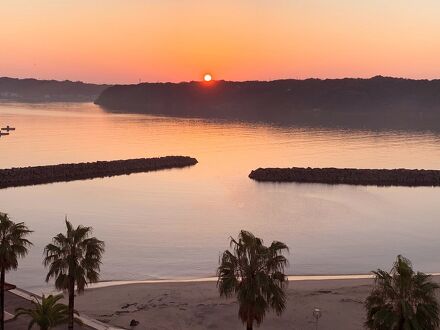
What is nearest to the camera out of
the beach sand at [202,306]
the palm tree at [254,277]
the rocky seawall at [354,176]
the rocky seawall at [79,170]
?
the palm tree at [254,277]

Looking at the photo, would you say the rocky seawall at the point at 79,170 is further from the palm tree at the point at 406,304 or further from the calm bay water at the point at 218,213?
the palm tree at the point at 406,304

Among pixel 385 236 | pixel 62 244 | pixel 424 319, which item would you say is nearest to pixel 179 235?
pixel 385 236

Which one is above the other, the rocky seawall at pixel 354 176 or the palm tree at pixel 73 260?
the palm tree at pixel 73 260

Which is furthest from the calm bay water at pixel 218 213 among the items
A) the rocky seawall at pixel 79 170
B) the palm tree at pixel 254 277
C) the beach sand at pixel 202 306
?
the palm tree at pixel 254 277

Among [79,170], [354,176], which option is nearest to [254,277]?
[79,170]

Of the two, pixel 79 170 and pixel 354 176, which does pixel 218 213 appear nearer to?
pixel 79 170

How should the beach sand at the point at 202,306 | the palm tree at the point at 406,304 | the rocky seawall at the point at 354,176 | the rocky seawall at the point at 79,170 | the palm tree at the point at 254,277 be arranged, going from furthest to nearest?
the rocky seawall at the point at 354,176 → the rocky seawall at the point at 79,170 → the beach sand at the point at 202,306 → the palm tree at the point at 254,277 → the palm tree at the point at 406,304

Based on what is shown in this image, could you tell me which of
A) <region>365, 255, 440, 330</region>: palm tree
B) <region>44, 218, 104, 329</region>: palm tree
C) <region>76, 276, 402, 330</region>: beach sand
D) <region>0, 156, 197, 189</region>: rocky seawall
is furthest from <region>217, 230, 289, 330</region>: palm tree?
<region>0, 156, 197, 189</region>: rocky seawall
